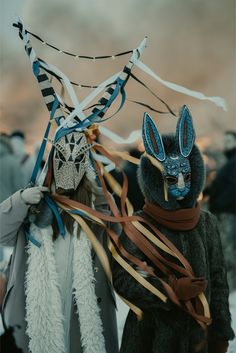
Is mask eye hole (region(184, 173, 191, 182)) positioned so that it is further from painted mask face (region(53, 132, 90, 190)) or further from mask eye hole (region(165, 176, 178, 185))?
painted mask face (region(53, 132, 90, 190))

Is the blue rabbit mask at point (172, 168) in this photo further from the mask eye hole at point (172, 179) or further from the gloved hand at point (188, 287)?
the gloved hand at point (188, 287)

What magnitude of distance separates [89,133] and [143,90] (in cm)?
164

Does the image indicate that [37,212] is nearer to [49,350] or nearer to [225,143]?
[49,350]

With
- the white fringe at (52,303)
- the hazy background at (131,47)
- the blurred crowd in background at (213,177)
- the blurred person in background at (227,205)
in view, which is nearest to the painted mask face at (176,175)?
the white fringe at (52,303)

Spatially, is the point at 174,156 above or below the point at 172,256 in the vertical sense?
above

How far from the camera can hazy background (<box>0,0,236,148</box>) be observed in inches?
144

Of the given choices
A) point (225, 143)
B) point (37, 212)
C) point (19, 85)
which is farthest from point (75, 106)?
point (225, 143)

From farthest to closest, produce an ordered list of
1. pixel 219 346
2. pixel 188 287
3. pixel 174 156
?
pixel 219 346, pixel 174 156, pixel 188 287

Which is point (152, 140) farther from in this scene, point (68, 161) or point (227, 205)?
point (227, 205)

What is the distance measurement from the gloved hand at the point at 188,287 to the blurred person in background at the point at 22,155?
6.15 ft

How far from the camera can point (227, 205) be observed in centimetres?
434

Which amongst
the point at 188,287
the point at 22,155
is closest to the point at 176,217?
the point at 188,287

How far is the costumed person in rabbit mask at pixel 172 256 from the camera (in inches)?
85.7

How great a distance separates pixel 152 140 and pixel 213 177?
2311 millimetres
